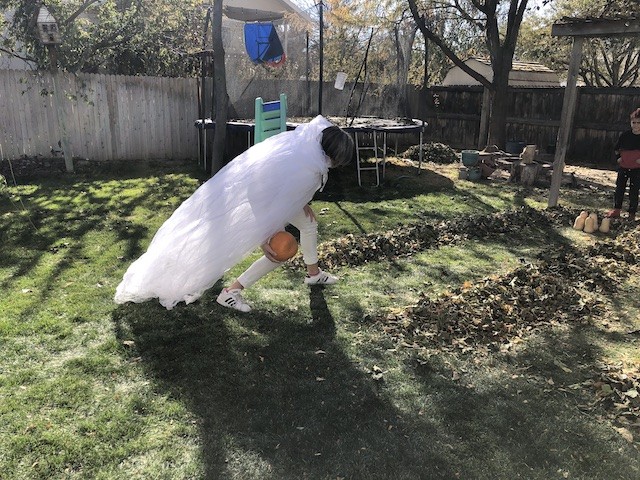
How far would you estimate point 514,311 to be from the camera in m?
3.92

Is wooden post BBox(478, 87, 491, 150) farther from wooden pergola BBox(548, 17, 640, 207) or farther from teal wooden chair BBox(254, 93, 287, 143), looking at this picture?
teal wooden chair BBox(254, 93, 287, 143)

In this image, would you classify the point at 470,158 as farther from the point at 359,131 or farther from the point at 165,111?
the point at 165,111

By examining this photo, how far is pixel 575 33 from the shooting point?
22.5 ft

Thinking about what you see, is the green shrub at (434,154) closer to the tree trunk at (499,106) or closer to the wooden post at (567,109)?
the tree trunk at (499,106)

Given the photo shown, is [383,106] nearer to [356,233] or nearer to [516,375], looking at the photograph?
[356,233]

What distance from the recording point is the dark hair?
3.47 m

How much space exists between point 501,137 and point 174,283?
10420mm

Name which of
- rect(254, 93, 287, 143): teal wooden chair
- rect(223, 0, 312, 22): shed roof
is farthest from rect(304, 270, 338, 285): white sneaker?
rect(223, 0, 312, 22): shed roof

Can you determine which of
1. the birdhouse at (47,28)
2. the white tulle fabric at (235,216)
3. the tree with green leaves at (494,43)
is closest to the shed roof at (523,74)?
the tree with green leaves at (494,43)

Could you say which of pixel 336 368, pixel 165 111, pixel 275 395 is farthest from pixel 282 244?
pixel 165 111

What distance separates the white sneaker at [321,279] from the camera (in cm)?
438

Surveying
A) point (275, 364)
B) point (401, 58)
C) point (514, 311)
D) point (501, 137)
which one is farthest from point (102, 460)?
point (501, 137)

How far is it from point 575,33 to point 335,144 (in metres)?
5.14

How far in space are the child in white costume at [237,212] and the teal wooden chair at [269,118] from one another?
13.8ft
